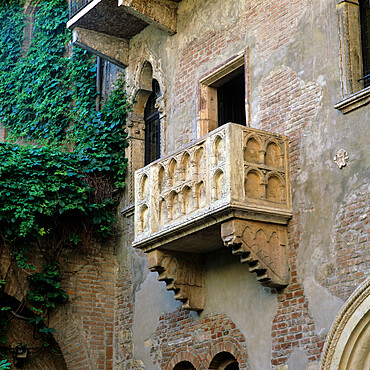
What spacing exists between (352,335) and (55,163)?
5687 mm

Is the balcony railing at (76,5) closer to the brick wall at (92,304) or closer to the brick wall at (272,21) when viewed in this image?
the brick wall at (272,21)

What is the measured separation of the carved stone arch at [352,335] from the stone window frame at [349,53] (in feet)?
6.66

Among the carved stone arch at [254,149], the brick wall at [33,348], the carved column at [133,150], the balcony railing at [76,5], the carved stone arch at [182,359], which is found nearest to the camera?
the carved stone arch at [254,149]

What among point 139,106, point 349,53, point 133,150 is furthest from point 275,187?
point 139,106

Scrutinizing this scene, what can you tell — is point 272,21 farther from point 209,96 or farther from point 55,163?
point 55,163

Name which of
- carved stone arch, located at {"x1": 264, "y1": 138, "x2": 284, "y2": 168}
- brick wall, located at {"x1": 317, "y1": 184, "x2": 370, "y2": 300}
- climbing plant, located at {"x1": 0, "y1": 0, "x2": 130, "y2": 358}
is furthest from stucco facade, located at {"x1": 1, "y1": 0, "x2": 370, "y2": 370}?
climbing plant, located at {"x1": 0, "y1": 0, "x2": 130, "y2": 358}

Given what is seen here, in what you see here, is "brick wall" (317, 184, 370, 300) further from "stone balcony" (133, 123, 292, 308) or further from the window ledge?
the window ledge

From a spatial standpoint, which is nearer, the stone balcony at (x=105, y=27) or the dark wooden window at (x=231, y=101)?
the dark wooden window at (x=231, y=101)

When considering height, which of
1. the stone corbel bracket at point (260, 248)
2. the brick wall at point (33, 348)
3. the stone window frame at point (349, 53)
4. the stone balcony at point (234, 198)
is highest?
the stone window frame at point (349, 53)

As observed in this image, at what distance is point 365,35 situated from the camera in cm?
1013

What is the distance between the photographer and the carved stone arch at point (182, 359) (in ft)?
37.1

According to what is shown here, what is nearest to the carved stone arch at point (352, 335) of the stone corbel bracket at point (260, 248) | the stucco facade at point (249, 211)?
the stucco facade at point (249, 211)

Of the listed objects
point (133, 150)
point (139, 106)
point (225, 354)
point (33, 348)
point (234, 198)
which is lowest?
point (225, 354)

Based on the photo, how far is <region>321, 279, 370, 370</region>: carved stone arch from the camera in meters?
9.00
